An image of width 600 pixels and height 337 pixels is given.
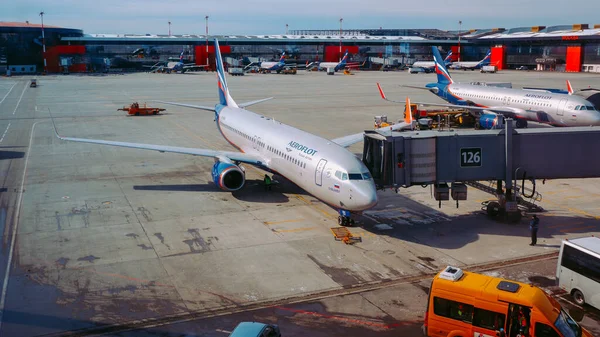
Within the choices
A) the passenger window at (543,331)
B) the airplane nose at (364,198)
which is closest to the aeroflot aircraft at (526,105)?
the airplane nose at (364,198)

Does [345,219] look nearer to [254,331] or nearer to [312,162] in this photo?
[312,162]

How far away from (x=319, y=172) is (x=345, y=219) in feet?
9.42

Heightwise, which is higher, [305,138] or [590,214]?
[305,138]

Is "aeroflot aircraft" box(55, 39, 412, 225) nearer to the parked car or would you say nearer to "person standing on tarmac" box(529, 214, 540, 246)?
"person standing on tarmac" box(529, 214, 540, 246)

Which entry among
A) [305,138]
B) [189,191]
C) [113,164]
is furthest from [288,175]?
[113,164]

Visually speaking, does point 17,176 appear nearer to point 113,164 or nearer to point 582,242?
point 113,164

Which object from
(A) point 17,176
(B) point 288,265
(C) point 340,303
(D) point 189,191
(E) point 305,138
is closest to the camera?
(C) point 340,303

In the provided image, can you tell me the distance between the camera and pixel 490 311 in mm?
16953

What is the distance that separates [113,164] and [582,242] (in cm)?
3666

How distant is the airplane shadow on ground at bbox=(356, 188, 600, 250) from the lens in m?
28.4

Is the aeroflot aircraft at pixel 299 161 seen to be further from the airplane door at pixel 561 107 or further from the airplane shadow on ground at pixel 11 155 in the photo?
the airplane door at pixel 561 107

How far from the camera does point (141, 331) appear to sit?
19141 millimetres

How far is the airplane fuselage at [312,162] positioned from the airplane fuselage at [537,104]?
3147cm

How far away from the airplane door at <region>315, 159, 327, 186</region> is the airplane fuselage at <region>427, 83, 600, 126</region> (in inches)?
1383
